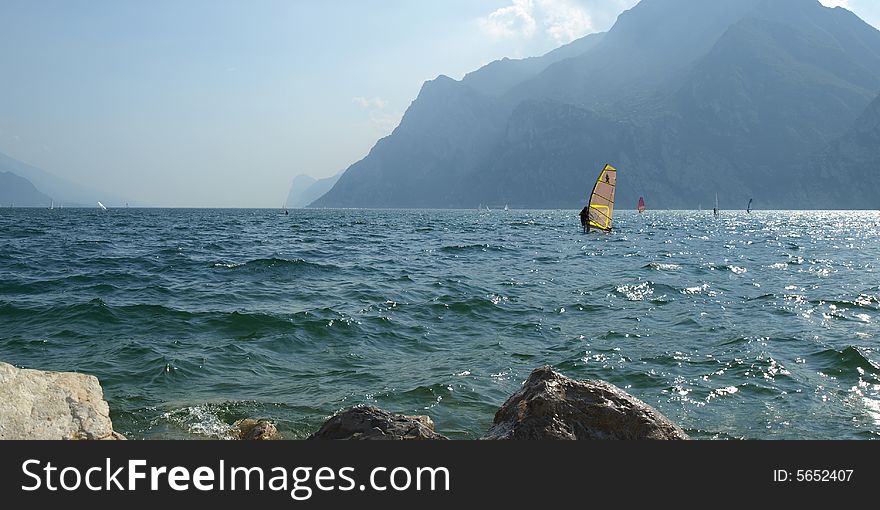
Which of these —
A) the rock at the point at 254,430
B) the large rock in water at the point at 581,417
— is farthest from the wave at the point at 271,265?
the large rock in water at the point at 581,417

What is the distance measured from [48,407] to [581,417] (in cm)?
575

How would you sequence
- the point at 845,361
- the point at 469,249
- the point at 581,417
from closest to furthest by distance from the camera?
the point at 581,417 < the point at 845,361 < the point at 469,249

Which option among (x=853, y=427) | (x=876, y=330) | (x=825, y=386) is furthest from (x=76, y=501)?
(x=876, y=330)

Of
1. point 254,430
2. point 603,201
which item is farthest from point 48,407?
point 603,201

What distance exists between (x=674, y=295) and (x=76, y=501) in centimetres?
1963

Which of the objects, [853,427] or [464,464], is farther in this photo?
[853,427]

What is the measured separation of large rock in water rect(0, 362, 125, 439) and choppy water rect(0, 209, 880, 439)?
1932 mm

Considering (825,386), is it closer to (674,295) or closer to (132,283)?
(674,295)

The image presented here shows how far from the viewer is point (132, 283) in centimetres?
2064

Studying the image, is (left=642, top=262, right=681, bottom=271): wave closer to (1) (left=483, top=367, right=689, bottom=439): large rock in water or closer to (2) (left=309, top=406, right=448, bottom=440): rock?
(1) (left=483, top=367, right=689, bottom=439): large rock in water

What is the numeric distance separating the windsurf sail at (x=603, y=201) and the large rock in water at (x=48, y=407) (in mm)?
50254

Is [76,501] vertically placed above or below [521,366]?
above

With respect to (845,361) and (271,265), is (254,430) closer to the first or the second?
(845,361)

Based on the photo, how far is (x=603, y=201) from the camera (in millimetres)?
55812
